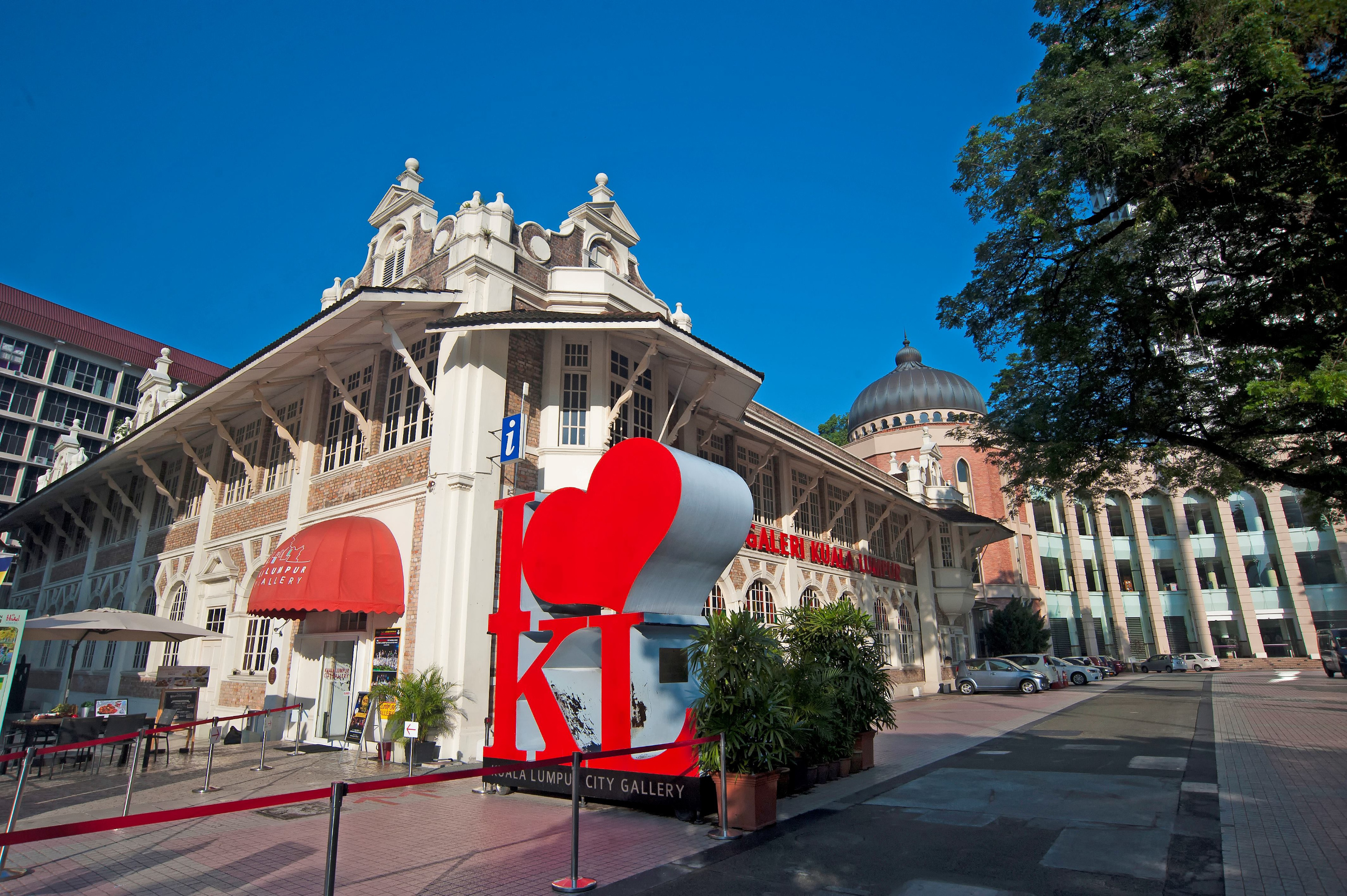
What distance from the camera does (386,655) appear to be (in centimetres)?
1349

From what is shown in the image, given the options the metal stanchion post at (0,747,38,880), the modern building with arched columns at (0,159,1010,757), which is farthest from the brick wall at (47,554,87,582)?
the metal stanchion post at (0,747,38,880)

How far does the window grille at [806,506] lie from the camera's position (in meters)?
23.7

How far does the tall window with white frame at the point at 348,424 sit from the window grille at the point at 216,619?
18.8ft

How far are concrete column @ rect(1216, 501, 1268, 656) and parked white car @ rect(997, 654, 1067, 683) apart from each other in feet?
88.0

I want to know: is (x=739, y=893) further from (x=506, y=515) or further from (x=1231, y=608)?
(x=1231, y=608)

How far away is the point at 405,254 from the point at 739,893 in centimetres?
1561

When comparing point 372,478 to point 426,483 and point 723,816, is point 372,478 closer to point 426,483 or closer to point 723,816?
point 426,483

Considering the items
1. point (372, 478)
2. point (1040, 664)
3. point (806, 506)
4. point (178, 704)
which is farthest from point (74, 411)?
point (1040, 664)

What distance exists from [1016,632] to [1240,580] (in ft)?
80.2

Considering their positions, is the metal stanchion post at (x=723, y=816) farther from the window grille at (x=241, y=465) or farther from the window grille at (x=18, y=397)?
the window grille at (x=18, y=397)

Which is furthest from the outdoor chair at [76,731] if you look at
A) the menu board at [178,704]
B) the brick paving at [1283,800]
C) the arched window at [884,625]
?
the arched window at [884,625]

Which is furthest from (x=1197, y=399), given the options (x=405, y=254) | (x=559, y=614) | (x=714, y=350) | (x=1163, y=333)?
(x=405, y=254)

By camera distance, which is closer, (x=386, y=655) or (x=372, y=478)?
(x=386, y=655)

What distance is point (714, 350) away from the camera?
1448 centimetres
